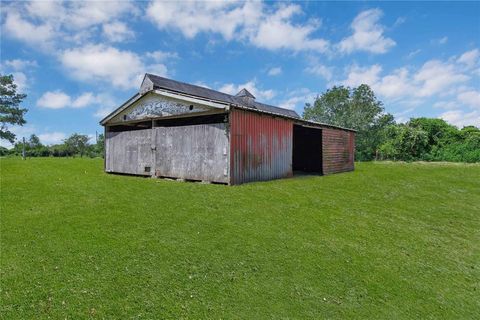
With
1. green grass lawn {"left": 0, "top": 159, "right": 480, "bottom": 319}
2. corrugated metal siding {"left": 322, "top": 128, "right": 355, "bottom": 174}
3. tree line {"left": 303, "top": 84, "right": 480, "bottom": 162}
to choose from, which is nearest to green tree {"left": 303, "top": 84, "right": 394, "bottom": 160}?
tree line {"left": 303, "top": 84, "right": 480, "bottom": 162}

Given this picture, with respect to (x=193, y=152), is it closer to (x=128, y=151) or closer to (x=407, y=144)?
(x=128, y=151)

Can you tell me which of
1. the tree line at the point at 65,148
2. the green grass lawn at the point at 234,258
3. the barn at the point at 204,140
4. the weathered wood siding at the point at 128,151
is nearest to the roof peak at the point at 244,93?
the barn at the point at 204,140

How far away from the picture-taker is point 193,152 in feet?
37.4

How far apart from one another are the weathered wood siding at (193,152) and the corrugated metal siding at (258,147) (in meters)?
0.40

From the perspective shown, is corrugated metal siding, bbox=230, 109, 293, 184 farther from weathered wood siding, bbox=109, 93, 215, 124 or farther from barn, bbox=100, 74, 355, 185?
weathered wood siding, bbox=109, 93, 215, 124

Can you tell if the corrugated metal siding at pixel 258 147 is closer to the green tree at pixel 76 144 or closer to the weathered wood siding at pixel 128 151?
the weathered wood siding at pixel 128 151

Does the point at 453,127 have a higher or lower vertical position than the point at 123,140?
higher

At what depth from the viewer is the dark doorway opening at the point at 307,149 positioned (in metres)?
16.5

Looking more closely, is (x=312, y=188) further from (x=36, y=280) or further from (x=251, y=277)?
(x=36, y=280)

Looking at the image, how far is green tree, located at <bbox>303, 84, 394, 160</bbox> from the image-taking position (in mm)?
40594

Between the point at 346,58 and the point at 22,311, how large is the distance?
2247 centimetres

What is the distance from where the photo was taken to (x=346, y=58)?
67.1 ft

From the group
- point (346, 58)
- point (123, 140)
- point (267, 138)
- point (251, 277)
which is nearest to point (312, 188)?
point (267, 138)

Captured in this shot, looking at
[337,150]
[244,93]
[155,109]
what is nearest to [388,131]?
[244,93]
